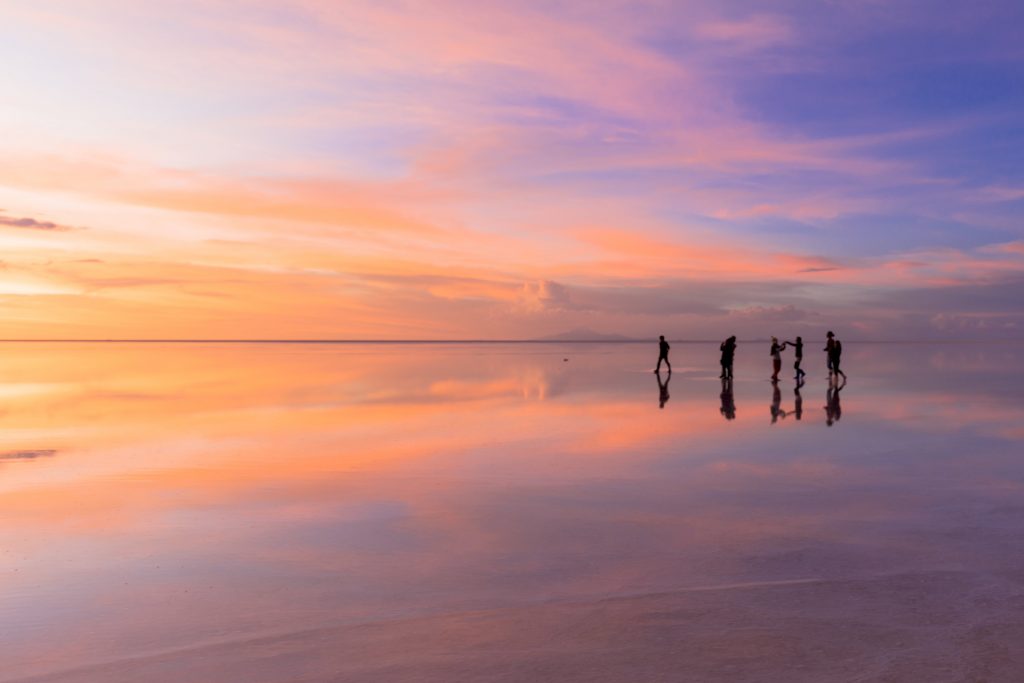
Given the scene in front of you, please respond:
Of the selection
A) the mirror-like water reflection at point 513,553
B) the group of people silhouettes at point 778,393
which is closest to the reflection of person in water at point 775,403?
the group of people silhouettes at point 778,393

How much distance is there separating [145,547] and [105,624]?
2.38m

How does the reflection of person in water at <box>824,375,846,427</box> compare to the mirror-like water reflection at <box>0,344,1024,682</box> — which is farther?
the reflection of person in water at <box>824,375,846,427</box>

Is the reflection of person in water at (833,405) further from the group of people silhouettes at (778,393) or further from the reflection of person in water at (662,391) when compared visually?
the reflection of person in water at (662,391)

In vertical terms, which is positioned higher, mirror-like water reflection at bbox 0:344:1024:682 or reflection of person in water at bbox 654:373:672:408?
reflection of person in water at bbox 654:373:672:408

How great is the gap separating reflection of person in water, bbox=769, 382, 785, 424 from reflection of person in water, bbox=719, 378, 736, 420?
986mm

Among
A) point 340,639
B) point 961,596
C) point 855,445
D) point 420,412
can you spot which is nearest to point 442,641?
point 340,639

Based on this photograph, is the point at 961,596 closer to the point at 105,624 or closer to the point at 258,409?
the point at 105,624

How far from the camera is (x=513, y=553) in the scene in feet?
27.7

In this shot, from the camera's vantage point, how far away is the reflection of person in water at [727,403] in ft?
71.6

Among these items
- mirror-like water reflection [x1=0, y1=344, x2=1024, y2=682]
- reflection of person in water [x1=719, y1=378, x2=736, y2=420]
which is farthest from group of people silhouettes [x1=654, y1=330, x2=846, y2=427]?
mirror-like water reflection [x1=0, y1=344, x2=1024, y2=682]

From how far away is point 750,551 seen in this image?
27.7 ft

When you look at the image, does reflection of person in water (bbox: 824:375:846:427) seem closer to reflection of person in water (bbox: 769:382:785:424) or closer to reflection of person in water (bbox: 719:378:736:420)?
reflection of person in water (bbox: 769:382:785:424)

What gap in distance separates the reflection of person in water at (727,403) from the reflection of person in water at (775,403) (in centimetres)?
99

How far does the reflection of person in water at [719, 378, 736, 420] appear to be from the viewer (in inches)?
859
